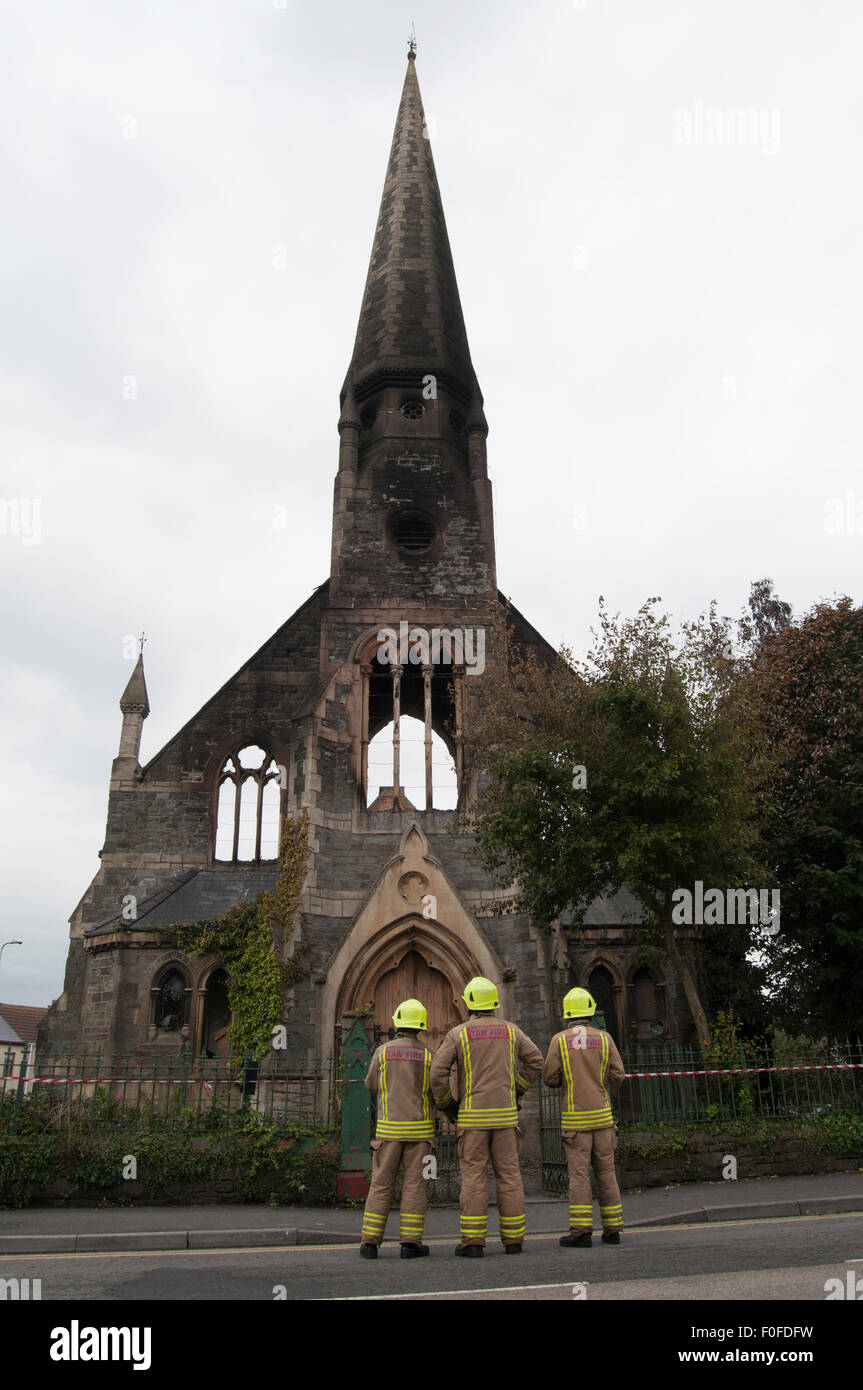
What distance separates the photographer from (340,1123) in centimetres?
1188

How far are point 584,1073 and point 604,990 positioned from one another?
14.0 meters

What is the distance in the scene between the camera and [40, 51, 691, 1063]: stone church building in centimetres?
1806

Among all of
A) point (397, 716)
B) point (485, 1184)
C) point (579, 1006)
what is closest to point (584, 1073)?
point (579, 1006)

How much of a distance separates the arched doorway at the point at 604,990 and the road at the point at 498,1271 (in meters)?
12.8

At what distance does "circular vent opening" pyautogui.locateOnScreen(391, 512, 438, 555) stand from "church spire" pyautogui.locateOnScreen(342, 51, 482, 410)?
12.8ft

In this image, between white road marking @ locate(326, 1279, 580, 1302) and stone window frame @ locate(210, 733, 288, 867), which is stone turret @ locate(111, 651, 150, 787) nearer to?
stone window frame @ locate(210, 733, 288, 867)

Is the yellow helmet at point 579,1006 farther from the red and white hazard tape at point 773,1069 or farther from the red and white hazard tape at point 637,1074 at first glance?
the red and white hazard tape at point 773,1069

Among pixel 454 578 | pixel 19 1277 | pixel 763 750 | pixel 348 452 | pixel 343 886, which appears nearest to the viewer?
pixel 19 1277

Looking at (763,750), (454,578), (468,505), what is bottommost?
(763,750)

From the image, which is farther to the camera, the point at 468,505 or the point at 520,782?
the point at 468,505

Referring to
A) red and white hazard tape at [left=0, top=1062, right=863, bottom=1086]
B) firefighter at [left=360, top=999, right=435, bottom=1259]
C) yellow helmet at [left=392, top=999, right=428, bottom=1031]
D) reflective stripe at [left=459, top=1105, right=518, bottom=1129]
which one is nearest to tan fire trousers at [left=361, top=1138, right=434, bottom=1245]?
firefighter at [left=360, top=999, right=435, bottom=1259]
